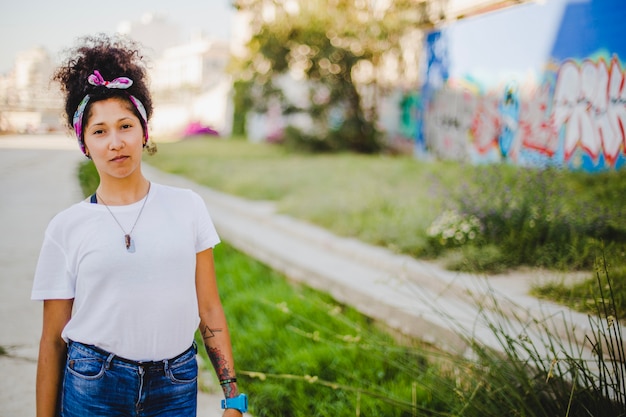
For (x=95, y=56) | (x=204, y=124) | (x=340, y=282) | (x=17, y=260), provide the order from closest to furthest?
(x=95, y=56), (x=17, y=260), (x=340, y=282), (x=204, y=124)

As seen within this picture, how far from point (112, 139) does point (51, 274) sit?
15.8 inches

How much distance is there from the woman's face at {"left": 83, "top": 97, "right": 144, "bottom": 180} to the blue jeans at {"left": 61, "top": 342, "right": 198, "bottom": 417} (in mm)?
498

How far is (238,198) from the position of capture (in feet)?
30.6

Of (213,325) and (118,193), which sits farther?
(213,325)

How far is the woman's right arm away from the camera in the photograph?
1618mm

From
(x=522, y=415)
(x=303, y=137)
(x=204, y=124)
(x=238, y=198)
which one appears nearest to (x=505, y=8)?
(x=238, y=198)

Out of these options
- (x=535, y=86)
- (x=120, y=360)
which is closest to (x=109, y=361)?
(x=120, y=360)

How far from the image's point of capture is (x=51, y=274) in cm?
159

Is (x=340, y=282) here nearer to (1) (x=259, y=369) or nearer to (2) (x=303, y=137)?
(1) (x=259, y=369)

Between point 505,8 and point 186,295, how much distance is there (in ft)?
33.5

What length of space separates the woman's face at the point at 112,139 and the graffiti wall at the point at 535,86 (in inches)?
195

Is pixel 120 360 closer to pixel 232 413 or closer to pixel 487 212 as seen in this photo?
pixel 232 413

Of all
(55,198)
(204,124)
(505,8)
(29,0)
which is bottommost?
(204,124)

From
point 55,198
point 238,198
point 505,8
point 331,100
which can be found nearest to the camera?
point 55,198
